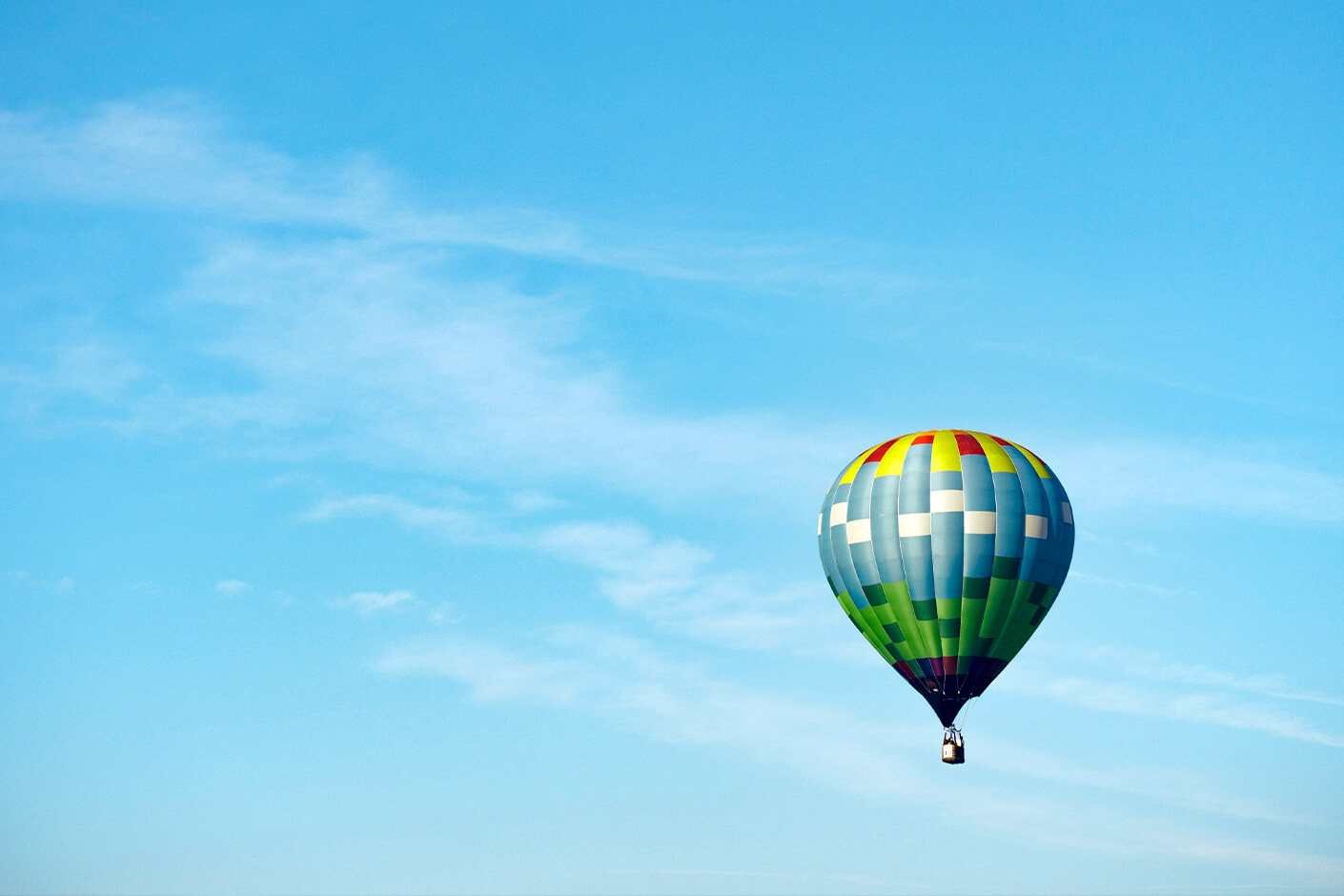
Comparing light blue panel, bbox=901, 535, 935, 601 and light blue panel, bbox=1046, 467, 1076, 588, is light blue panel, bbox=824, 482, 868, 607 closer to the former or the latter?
light blue panel, bbox=901, 535, 935, 601

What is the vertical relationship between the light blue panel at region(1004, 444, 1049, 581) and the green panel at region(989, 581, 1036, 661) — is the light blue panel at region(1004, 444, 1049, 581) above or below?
above

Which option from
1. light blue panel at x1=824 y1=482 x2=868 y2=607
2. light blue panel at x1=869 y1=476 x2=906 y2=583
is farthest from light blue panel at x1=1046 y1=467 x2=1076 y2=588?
light blue panel at x1=824 y1=482 x2=868 y2=607

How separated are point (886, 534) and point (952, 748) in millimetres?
7719

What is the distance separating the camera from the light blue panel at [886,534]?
57.3 meters

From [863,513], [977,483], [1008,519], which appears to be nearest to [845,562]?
[863,513]

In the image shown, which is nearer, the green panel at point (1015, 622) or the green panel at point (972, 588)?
the green panel at point (972, 588)

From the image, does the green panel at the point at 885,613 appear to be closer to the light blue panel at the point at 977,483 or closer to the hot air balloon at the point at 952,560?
the hot air balloon at the point at 952,560

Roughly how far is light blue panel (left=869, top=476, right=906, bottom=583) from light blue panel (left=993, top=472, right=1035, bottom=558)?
342cm

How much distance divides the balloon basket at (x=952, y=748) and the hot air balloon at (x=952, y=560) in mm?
33

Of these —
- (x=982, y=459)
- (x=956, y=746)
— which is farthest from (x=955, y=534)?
(x=956, y=746)

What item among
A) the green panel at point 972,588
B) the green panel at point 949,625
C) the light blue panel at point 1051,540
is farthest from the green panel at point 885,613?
the light blue panel at point 1051,540

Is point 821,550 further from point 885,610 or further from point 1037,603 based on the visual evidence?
point 1037,603

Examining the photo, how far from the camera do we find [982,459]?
5778 cm

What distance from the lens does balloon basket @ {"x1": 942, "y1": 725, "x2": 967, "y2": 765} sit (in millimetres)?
56406
